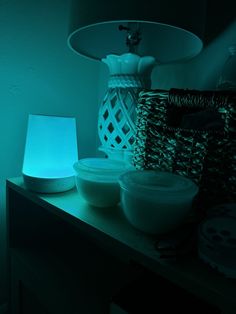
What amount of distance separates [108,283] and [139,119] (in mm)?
445

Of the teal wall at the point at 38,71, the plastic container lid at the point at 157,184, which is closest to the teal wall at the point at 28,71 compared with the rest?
the teal wall at the point at 38,71

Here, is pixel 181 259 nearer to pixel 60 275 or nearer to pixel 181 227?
pixel 181 227

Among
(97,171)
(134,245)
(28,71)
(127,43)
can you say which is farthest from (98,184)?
(28,71)

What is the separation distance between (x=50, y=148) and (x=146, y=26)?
0.49 metres

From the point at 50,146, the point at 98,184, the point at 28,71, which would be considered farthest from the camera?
the point at 28,71

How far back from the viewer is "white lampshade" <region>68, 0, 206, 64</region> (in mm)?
491

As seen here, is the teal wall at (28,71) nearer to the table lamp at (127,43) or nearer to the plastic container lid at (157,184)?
the table lamp at (127,43)

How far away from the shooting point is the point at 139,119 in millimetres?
587

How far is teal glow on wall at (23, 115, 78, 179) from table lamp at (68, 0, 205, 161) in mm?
94

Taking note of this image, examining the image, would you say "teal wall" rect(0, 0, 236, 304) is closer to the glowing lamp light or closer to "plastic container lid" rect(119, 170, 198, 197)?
the glowing lamp light

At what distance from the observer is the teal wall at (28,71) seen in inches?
30.6

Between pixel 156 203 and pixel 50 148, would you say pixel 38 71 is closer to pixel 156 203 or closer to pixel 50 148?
pixel 50 148

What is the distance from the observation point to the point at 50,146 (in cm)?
68

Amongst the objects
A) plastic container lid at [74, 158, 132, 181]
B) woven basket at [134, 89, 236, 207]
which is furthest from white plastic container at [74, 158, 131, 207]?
woven basket at [134, 89, 236, 207]
